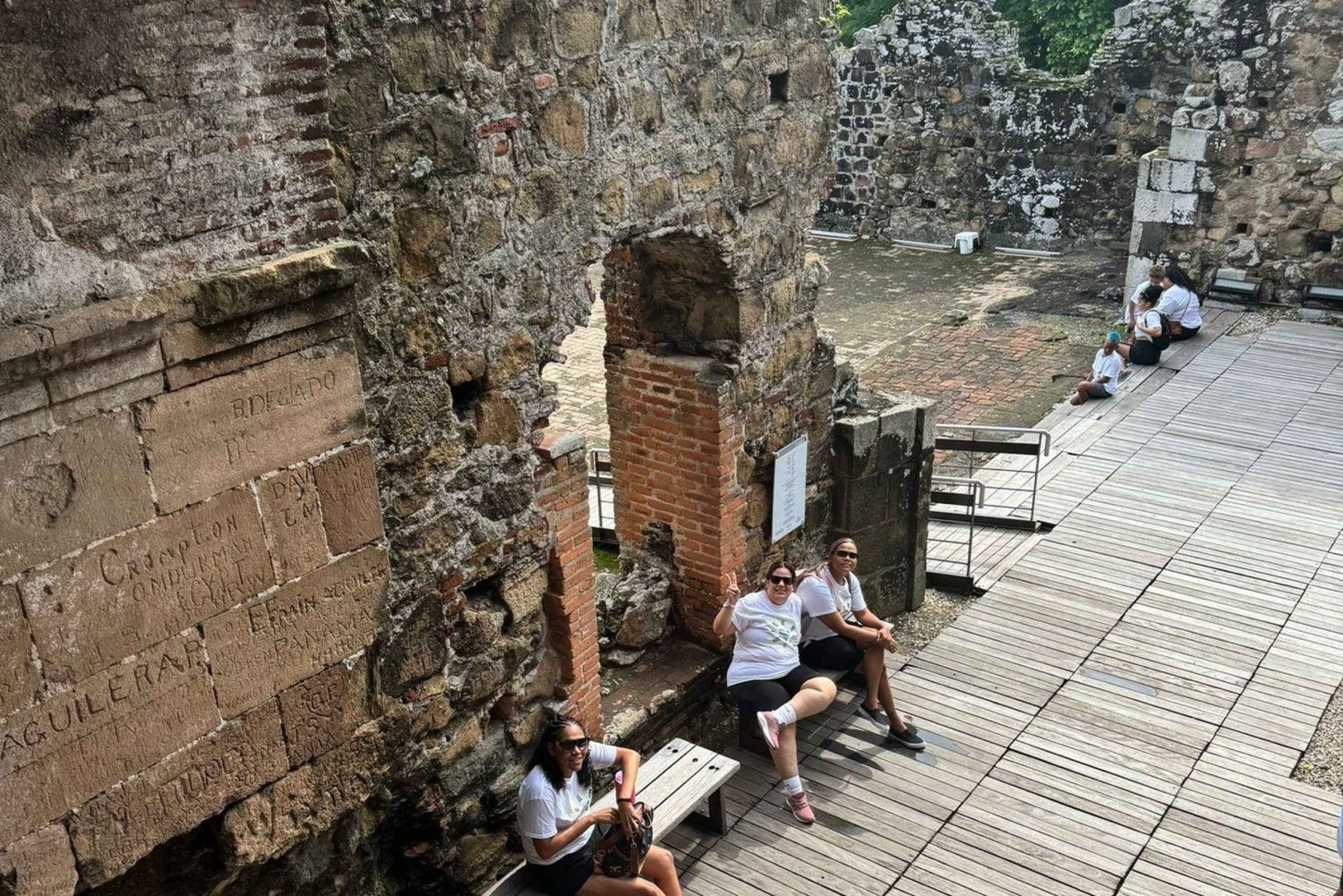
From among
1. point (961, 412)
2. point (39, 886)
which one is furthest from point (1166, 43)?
point (39, 886)

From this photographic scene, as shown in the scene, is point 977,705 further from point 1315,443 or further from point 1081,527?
point 1315,443

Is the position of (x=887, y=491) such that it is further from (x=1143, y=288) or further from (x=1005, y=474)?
(x=1143, y=288)

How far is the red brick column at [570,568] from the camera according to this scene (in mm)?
5781

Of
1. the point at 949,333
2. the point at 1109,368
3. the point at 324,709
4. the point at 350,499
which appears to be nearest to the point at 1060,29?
the point at 949,333

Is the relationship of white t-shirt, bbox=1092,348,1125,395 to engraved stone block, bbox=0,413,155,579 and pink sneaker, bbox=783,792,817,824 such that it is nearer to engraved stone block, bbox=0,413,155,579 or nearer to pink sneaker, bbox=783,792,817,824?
pink sneaker, bbox=783,792,817,824

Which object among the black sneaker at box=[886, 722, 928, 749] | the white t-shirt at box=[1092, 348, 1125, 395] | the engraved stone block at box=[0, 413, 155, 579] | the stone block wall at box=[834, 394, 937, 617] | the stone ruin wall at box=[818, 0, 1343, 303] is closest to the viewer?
the engraved stone block at box=[0, 413, 155, 579]

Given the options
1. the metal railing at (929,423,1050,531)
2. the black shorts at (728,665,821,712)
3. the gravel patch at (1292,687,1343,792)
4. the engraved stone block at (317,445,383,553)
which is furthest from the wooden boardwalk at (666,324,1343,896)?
the engraved stone block at (317,445,383,553)

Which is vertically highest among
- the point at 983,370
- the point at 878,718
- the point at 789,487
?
the point at 789,487

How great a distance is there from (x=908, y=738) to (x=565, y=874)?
7.82ft

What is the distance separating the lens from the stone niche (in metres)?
3.71

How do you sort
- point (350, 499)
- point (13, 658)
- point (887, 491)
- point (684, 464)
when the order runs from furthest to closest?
point (887, 491), point (684, 464), point (350, 499), point (13, 658)

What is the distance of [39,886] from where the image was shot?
3.86m

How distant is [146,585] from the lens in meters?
4.01

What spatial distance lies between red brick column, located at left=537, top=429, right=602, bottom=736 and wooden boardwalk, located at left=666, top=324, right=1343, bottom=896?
1060mm
